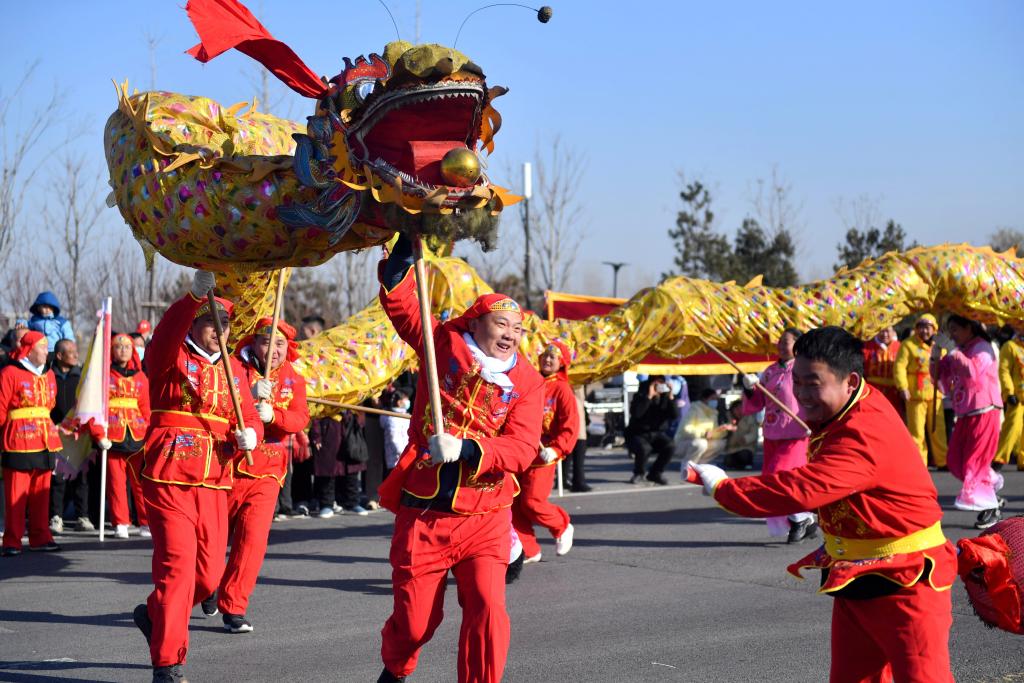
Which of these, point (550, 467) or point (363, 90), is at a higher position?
point (363, 90)

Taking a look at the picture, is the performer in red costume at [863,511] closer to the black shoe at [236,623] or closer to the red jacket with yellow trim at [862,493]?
the red jacket with yellow trim at [862,493]

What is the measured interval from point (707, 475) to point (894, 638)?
2.58 ft

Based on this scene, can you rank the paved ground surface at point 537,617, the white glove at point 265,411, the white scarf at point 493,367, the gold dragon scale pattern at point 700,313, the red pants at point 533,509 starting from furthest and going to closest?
the gold dragon scale pattern at point 700,313 → the red pants at point 533,509 → the white glove at point 265,411 → the paved ground surface at point 537,617 → the white scarf at point 493,367

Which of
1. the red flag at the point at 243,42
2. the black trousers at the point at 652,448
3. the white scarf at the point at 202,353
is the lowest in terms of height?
the black trousers at the point at 652,448

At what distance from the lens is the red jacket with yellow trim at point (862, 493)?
3812 millimetres

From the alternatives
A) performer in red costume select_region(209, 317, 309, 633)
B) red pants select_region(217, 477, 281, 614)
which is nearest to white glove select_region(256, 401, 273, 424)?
performer in red costume select_region(209, 317, 309, 633)

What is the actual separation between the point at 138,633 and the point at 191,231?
2.85m

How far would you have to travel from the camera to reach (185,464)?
598 cm

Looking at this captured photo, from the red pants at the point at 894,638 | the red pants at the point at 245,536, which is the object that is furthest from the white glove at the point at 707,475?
the red pants at the point at 245,536

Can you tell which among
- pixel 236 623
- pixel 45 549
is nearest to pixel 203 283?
pixel 236 623

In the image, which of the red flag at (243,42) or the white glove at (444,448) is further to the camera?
the red flag at (243,42)

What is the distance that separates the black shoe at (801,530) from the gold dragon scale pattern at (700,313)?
1.56 m

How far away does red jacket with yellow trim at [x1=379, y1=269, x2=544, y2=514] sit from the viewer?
4.84m

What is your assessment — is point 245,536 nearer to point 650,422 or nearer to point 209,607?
point 209,607
